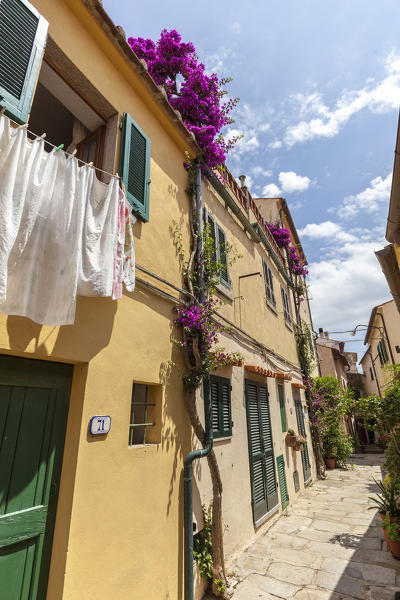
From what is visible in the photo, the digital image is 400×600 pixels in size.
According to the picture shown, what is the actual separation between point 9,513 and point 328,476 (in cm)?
1326

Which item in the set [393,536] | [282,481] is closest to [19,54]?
[393,536]

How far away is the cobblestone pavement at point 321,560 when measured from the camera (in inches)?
166

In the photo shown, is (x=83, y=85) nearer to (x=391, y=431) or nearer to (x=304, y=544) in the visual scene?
(x=391, y=431)

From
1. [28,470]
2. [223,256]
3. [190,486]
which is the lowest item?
[190,486]

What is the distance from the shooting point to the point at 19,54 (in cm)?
280

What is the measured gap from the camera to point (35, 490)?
247cm

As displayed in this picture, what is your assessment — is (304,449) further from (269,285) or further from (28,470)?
(28,470)

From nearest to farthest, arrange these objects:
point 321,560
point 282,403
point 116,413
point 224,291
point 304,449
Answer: point 116,413 → point 321,560 → point 224,291 → point 282,403 → point 304,449

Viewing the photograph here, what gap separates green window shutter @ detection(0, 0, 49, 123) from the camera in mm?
2658

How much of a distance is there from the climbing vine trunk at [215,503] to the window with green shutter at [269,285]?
19.3 ft

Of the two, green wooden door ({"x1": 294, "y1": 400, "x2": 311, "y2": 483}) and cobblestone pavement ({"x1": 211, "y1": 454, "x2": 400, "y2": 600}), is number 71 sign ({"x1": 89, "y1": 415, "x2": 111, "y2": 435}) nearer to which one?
cobblestone pavement ({"x1": 211, "y1": 454, "x2": 400, "y2": 600})

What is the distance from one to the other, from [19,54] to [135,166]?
1.61 metres

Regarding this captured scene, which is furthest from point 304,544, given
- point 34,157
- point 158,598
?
point 34,157

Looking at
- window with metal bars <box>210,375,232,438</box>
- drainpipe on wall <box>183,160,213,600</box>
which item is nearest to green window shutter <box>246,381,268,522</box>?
window with metal bars <box>210,375,232,438</box>
